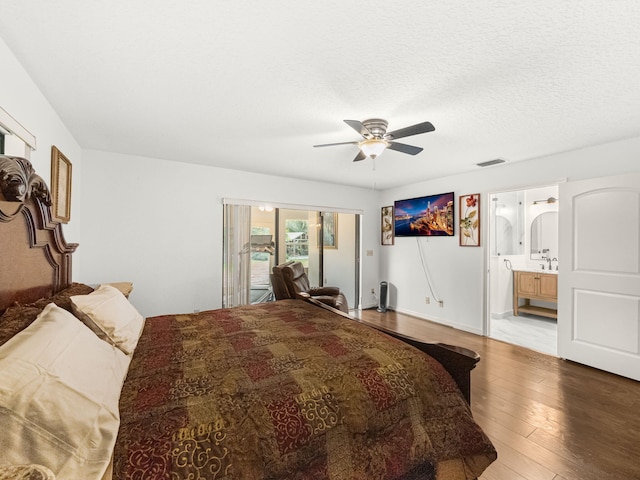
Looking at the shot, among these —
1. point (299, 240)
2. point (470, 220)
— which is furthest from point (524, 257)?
point (299, 240)

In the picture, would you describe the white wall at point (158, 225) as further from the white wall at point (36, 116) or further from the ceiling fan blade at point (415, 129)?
the ceiling fan blade at point (415, 129)

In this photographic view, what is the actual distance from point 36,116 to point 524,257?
7.18m

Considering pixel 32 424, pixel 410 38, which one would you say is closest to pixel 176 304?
pixel 32 424

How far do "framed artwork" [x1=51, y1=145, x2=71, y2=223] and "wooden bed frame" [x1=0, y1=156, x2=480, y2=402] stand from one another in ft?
1.59

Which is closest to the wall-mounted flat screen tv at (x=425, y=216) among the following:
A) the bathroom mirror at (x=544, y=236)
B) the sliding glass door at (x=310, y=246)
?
the sliding glass door at (x=310, y=246)

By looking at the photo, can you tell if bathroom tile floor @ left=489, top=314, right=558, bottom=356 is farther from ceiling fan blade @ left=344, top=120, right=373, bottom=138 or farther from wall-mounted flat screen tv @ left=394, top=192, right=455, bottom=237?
ceiling fan blade @ left=344, top=120, right=373, bottom=138

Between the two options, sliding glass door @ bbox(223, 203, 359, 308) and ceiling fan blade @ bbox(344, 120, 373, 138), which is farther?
sliding glass door @ bbox(223, 203, 359, 308)

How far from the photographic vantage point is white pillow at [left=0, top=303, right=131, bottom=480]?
2.61 ft

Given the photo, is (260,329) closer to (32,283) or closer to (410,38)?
(32,283)

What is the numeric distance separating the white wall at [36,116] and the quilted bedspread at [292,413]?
1.62 meters

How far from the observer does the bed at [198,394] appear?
0.89 meters

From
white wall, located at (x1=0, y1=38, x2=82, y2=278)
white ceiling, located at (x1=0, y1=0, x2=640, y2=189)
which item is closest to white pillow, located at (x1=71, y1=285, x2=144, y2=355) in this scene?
white wall, located at (x1=0, y1=38, x2=82, y2=278)

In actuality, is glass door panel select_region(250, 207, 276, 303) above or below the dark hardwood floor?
above

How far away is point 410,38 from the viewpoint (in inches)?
59.9
